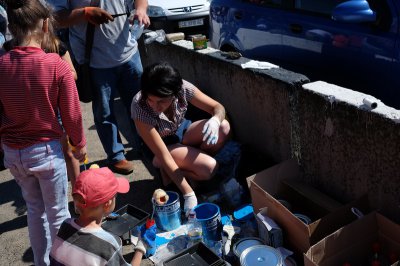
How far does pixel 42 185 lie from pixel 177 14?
6.14 m

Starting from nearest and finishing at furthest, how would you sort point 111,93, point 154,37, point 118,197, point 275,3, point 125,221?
1. point 125,221
2. point 118,197
3. point 111,93
4. point 275,3
5. point 154,37

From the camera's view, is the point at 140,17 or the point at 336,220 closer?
the point at 336,220

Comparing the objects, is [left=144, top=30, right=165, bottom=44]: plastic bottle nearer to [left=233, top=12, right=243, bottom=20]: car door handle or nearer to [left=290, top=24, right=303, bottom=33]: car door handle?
[left=233, top=12, right=243, bottom=20]: car door handle

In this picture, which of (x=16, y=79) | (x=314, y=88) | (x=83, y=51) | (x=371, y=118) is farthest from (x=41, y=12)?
(x=371, y=118)

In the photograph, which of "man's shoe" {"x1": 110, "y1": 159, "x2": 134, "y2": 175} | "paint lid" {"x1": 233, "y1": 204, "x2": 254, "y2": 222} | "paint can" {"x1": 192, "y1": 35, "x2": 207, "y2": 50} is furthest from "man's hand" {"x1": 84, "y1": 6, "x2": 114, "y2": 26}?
"paint lid" {"x1": 233, "y1": 204, "x2": 254, "y2": 222}

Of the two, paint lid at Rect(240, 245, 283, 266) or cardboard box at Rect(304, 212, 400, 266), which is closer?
cardboard box at Rect(304, 212, 400, 266)

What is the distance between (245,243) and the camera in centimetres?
284

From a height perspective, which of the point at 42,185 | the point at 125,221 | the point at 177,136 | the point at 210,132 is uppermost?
the point at 42,185

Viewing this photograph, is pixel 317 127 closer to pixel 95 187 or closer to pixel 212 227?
pixel 212 227

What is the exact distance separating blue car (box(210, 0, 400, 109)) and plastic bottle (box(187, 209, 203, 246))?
5.38 ft

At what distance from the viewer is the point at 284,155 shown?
3.46 meters

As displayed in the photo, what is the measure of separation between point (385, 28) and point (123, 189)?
2.21 metres

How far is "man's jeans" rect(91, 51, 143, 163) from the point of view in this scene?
3.91 metres

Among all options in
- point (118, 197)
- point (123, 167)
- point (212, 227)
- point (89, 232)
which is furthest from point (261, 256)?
point (123, 167)
